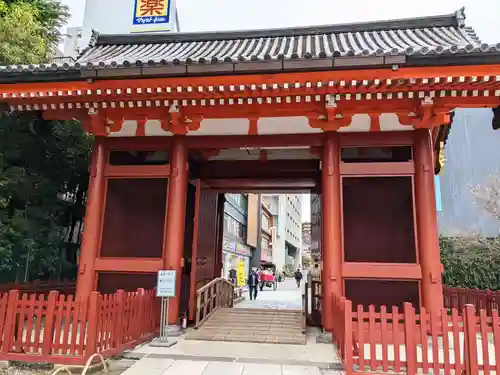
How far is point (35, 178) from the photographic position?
9.10 m

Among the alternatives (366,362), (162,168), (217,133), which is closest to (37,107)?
(162,168)

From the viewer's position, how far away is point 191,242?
8938 mm

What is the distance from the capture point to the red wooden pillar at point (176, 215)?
7.21 m

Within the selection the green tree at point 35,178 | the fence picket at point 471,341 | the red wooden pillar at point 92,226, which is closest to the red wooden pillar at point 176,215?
the red wooden pillar at point 92,226

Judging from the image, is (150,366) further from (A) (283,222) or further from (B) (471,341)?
(A) (283,222)

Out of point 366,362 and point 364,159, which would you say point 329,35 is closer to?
point 364,159

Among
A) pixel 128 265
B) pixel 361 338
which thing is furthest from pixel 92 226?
pixel 361 338

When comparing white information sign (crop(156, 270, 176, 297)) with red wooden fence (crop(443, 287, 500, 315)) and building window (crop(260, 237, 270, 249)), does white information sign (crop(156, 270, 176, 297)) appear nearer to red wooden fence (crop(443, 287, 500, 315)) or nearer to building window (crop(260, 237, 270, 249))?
red wooden fence (crop(443, 287, 500, 315))

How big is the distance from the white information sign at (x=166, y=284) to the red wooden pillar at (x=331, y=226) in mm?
2784

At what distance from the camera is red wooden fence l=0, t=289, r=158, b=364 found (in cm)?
483

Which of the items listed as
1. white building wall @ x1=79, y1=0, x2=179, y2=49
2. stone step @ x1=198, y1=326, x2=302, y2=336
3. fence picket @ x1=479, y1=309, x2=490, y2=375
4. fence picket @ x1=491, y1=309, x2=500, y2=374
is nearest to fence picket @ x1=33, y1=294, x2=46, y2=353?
stone step @ x1=198, y1=326, x2=302, y2=336

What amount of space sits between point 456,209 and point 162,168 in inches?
1217

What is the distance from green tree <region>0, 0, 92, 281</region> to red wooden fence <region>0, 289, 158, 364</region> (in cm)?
344

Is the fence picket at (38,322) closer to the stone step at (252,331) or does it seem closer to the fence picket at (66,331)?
the fence picket at (66,331)
